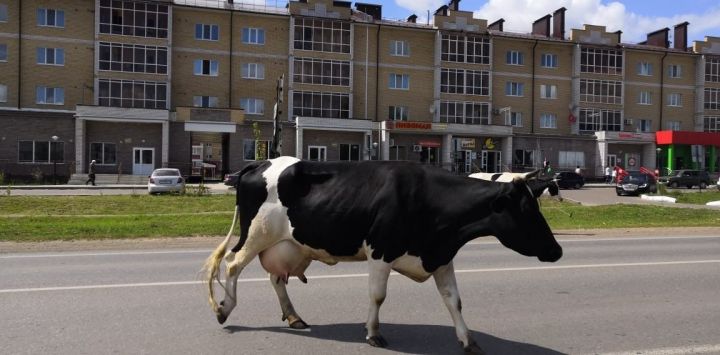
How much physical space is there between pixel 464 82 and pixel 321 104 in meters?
14.2

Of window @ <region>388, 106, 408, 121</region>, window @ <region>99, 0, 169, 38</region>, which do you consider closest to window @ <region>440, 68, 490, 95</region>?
window @ <region>388, 106, 408, 121</region>

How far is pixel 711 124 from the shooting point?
67.0m

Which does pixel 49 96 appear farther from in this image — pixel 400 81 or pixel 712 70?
pixel 712 70

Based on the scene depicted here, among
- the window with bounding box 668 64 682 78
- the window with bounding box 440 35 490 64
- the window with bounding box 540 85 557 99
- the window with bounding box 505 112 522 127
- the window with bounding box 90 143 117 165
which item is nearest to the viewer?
the window with bounding box 90 143 117 165

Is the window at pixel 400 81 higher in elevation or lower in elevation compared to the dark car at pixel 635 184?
higher

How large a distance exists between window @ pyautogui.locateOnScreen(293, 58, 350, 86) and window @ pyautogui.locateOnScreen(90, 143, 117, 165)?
15.9 m

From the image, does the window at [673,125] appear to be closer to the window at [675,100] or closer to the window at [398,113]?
the window at [675,100]

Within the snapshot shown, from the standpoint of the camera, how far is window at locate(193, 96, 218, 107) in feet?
168

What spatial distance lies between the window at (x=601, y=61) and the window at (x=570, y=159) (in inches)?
351

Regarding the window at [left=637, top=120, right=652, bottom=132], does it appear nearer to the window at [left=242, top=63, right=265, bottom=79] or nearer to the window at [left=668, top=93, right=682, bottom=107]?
the window at [left=668, top=93, right=682, bottom=107]

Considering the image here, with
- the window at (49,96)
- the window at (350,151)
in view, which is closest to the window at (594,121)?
the window at (350,151)

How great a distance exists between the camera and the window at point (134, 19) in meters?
48.2

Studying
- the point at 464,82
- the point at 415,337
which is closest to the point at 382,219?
the point at 415,337

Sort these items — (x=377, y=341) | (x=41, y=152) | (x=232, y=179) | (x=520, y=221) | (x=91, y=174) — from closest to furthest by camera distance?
(x=520, y=221), (x=377, y=341), (x=232, y=179), (x=91, y=174), (x=41, y=152)
